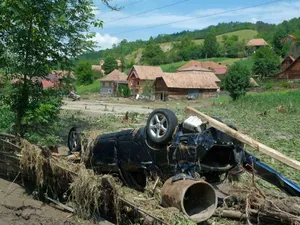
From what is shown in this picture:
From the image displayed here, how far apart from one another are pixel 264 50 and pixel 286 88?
5579 centimetres

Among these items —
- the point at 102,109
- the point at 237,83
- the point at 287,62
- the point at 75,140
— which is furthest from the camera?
the point at 287,62

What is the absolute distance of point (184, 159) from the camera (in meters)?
6.10

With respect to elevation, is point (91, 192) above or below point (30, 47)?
below

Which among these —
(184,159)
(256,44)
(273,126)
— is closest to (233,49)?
(256,44)

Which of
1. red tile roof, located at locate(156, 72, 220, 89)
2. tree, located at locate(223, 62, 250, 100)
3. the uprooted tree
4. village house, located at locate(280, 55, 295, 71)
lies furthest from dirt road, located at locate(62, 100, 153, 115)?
village house, located at locate(280, 55, 295, 71)

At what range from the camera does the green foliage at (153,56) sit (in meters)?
159

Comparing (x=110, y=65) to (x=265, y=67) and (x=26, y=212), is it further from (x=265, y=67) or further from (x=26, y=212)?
(x=26, y=212)

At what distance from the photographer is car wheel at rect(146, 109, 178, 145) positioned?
625cm

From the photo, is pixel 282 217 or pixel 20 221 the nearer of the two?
pixel 282 217

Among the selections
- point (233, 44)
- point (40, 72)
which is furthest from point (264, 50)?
point (40, 72)

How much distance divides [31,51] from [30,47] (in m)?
0.15

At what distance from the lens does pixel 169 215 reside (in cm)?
512

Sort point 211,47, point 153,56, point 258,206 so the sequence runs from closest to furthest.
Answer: point 258,206 < point 153,56 < point 211,47

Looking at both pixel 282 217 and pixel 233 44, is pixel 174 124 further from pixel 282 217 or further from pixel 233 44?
pixel 233 44
